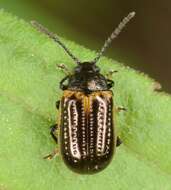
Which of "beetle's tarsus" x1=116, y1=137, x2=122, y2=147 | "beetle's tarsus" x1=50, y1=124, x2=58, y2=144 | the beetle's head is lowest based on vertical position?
"beetle's tarsus" x1=116, y1=137, x2=122, y2=147

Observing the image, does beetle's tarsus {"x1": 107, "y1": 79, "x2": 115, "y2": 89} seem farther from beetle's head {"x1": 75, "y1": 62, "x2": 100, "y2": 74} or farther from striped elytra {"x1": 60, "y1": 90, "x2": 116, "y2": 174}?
beetle's head {"x1": 75, "y1": 62, "x2": 100, "y2": 74}

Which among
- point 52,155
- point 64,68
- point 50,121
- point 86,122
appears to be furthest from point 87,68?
point 52,155

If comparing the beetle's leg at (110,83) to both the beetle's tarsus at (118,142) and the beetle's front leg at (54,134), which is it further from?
the beetle's front leg at (54,134)

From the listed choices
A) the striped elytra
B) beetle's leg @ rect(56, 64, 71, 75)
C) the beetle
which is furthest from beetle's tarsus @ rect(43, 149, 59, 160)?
beetle's leg @ rect(56, 64, 71, 75)

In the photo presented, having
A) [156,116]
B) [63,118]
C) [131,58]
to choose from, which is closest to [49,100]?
[63,118]

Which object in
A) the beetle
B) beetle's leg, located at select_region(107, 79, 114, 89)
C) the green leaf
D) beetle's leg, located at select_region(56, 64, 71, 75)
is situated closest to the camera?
Answer: the green leaf

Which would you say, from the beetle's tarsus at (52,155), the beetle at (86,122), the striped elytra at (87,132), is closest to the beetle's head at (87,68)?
the beetle at (86,122)

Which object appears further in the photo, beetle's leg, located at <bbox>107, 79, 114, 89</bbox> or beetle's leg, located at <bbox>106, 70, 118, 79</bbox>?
beetle's leg, located at <bbox>107, 79, 114, 89</bbox>

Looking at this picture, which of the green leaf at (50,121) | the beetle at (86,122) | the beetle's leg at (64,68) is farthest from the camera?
the beetle's leg at (64,68)
